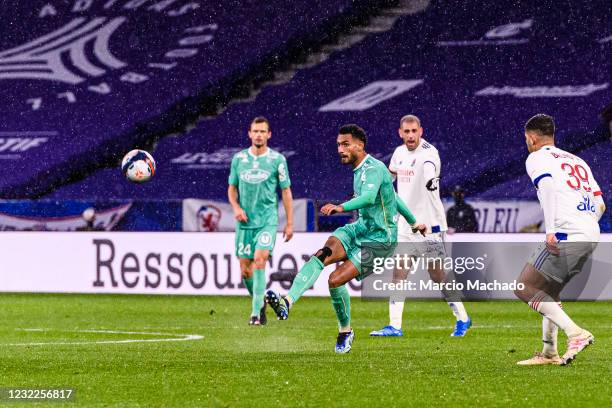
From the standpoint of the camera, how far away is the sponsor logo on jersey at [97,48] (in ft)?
95.1

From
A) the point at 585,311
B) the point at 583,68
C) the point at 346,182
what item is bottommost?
the point at 585,311

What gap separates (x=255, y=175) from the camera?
13.1 m

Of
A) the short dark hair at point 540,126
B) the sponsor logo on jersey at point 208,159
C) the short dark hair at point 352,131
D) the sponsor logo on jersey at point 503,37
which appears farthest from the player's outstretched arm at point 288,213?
the sponsor logo on jersey at point 503,37

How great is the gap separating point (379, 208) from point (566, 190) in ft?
A: 6.24

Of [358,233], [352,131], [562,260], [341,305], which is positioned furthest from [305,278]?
[562,260]

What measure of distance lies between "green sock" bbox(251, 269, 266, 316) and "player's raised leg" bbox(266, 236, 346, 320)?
2.90 m

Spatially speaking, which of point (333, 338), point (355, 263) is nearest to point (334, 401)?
point (355, 263)

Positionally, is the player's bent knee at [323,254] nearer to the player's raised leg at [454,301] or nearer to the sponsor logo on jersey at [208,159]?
the player's raised leg at [454,301]

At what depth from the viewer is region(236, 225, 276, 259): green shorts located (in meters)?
13.1

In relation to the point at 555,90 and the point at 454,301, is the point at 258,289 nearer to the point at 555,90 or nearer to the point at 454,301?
the point at 454,301

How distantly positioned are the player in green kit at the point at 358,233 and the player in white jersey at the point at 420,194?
2.14m

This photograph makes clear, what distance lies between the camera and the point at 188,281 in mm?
17750

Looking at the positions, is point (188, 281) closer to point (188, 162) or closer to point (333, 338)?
point (333, 338)

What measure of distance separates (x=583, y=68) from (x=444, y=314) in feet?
44.9
